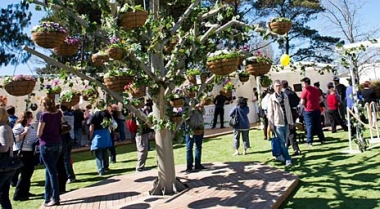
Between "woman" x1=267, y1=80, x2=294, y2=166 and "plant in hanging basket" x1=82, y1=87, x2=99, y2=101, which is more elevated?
"plant in hanging basket" x1=82, y1=87, x2=99, y2=101

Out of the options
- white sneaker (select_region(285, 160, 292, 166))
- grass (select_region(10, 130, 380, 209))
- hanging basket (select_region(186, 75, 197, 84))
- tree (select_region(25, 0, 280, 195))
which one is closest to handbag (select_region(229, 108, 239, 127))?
grass (select_region(10, 130, 380, 209))

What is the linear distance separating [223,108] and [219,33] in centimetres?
1145

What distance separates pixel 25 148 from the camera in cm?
662

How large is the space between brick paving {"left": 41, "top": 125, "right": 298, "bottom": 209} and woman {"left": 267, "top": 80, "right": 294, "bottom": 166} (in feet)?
Result: 1.65

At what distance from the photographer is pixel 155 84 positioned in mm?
5516

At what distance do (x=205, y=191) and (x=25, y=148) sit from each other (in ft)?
10.6

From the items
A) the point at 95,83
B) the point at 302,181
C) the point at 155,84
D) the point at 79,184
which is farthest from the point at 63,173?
the point at 302,181

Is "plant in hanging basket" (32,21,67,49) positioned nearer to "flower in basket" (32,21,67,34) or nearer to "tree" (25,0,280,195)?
"flower in basket" (32,21,67,34)

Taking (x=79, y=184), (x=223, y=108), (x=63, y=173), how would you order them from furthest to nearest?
(x=223, y=108), (x=79, y=184), (x=63, y=173)

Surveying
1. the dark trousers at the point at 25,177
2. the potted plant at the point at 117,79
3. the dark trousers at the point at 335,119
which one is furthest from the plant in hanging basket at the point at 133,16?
the dark trousers at the point at 335,119

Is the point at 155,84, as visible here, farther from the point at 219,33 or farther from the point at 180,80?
the point at 219,33

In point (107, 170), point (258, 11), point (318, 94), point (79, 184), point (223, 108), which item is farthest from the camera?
point (258, 11)

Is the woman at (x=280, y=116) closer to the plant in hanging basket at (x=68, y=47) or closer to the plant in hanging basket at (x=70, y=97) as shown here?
the plant in hanging basket at (x=70, y=97)

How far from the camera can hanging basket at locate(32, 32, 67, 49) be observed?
4551 mm
